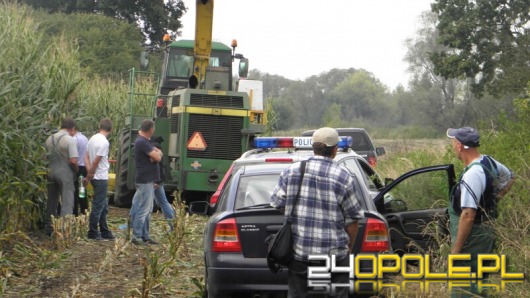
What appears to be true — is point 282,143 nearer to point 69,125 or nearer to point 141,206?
point 141,206

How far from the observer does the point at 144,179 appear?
567 inches

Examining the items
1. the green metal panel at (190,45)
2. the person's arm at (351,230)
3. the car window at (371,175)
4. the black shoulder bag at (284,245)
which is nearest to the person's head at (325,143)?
the black shoulder bag at (284,245)

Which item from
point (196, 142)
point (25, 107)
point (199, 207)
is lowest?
point (199, 207)

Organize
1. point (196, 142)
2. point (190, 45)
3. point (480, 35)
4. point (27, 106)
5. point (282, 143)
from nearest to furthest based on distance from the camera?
point (282, 143), point (27, 106), point (196, 142), point (190, 45), point (480, 35)

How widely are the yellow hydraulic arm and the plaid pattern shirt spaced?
1379cm

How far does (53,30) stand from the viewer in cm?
5094

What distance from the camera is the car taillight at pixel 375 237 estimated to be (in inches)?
336

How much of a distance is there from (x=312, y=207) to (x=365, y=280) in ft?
3.81

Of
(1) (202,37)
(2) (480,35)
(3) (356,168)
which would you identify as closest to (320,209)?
(3) (356,168)

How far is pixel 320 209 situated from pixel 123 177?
13765 millimetres

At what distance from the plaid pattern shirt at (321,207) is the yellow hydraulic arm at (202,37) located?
1379 cm

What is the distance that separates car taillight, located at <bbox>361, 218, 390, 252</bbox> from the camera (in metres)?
8.54

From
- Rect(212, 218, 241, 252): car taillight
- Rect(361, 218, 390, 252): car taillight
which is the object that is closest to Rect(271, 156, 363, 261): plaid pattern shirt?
Rect(361, 218, 390, 252): car taillight

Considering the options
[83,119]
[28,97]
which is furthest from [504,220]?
[83,119]
